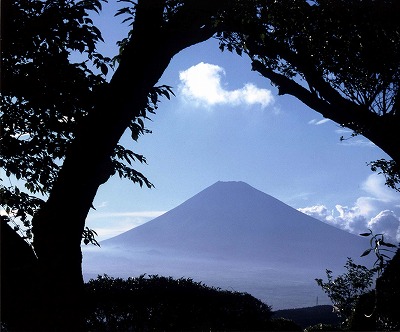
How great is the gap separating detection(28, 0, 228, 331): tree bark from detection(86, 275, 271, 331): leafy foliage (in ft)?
15.9

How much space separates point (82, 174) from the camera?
657 centimetres

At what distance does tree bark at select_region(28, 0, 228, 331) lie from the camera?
627 cm

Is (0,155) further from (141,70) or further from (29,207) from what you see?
(141,70)

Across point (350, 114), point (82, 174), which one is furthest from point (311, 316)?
point (82, 174)

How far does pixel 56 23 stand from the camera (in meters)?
8.91

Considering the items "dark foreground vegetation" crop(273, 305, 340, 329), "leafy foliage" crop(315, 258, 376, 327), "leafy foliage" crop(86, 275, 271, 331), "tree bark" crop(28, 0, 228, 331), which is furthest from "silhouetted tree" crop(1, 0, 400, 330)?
"dark foreground vegetation" crop(273, 305, 340, 329)

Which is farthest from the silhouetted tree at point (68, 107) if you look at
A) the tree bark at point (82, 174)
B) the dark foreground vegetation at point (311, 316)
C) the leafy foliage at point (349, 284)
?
the dark foreground vegetation at point (311, 316)

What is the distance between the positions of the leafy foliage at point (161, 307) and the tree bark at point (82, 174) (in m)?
4.84

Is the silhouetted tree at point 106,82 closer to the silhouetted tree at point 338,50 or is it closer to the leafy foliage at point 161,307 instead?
the silhouetted tree at point 338,50

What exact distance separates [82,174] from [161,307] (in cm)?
591

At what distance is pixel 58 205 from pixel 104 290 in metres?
5.50

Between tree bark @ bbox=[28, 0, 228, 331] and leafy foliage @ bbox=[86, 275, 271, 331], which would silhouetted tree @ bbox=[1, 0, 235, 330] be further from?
leafy foliage @ bbox=[86, 275, 271, 331]

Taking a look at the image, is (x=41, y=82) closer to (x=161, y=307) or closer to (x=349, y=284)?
(x=161, y=307)

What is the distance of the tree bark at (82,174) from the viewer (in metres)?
6.27
